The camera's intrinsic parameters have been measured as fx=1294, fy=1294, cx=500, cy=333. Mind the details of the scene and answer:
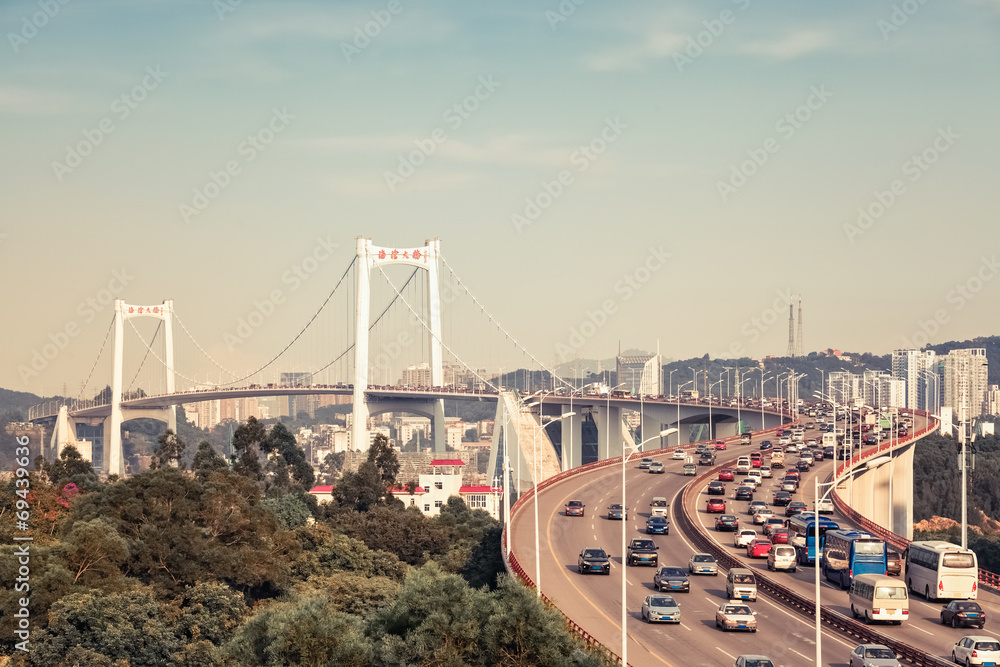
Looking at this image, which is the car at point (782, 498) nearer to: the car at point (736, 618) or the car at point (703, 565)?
the car at point (703, 565)

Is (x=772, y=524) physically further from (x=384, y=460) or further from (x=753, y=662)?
(x=384, y=460)

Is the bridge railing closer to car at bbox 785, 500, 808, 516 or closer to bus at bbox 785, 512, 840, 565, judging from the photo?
car at bbox 785, 500, 808, 516

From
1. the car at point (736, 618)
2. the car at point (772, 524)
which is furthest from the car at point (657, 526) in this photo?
the car at point (736, 618)

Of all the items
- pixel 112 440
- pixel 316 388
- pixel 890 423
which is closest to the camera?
pixel 890 423

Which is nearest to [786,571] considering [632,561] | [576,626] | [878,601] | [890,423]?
[632,561]

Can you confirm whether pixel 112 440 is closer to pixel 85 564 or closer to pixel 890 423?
pixel 890 423

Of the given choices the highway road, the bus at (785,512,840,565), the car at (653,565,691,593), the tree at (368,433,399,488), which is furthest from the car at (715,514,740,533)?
the tree at (368,433,399,488)
